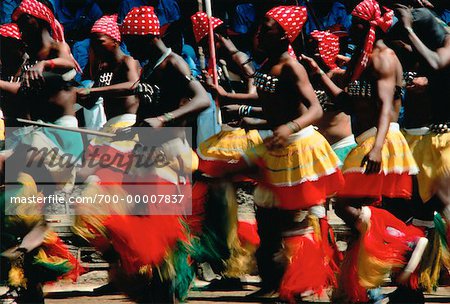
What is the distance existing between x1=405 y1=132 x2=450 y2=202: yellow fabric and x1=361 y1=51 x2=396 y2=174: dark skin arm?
45 centimetres

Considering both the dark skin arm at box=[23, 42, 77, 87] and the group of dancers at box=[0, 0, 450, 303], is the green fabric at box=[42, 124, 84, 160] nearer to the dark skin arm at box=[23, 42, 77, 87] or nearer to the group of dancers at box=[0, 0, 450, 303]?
the group of dancers at box=[0, 0, 450, 303]

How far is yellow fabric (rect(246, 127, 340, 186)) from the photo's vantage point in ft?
18.9

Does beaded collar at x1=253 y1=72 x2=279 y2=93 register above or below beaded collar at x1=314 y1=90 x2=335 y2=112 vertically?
above

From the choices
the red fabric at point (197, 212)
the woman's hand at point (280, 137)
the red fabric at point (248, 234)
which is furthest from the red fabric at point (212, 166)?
the woman's hand at point (280, 137)

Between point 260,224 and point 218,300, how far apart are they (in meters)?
0.96

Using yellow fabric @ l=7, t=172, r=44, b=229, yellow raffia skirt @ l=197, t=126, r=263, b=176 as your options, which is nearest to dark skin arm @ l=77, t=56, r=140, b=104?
yellow raffia skirt @ l=197, t=126, r=263, b=176

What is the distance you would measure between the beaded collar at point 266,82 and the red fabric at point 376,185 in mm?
720

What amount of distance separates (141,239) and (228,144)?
83.0 inches

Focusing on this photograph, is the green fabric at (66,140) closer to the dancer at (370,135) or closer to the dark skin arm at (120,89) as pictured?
the dark skin arm at (120,89)

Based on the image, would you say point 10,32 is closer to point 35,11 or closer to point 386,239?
point 35,11

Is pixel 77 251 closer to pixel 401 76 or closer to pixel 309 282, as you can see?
pixel 309 282

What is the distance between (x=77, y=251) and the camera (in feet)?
25.0

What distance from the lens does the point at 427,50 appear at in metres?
5.93

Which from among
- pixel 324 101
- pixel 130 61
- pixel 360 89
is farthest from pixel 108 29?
pixel 360 89
